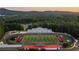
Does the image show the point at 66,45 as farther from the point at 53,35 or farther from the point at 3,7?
the point at 3,7

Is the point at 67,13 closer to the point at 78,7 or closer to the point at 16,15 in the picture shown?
the point at 78,7
